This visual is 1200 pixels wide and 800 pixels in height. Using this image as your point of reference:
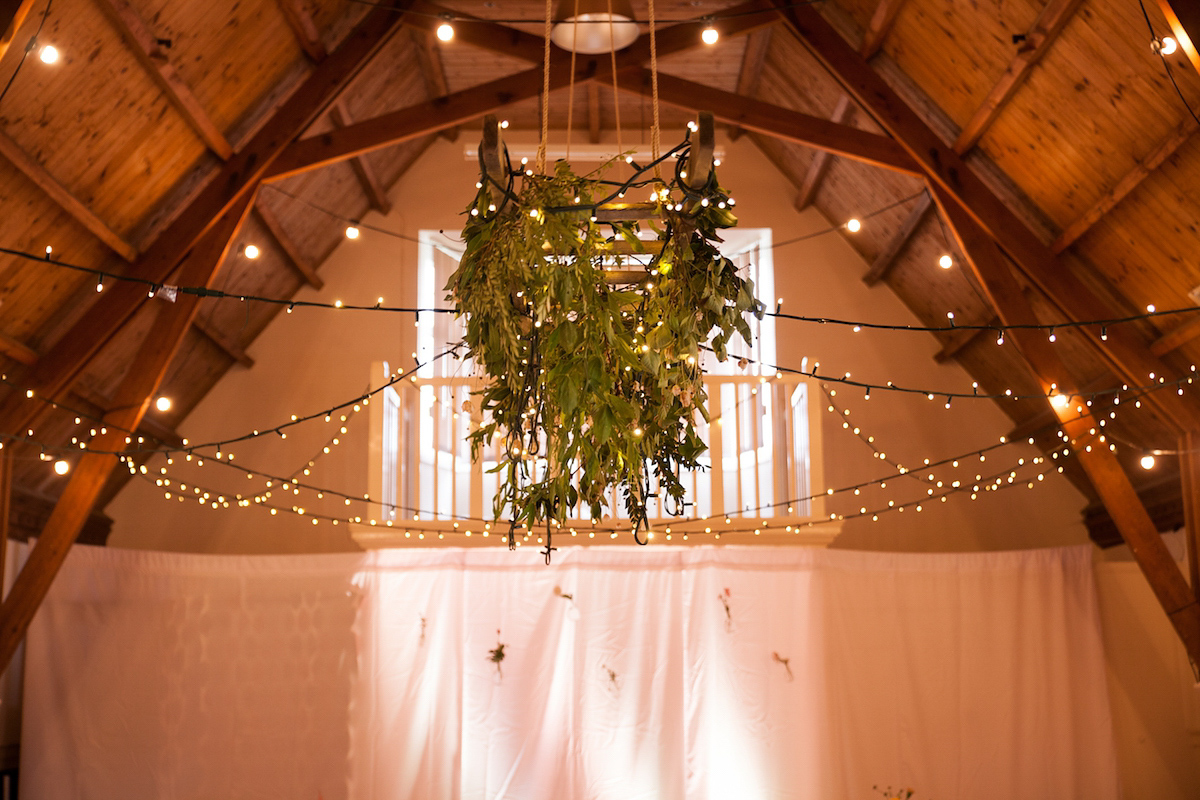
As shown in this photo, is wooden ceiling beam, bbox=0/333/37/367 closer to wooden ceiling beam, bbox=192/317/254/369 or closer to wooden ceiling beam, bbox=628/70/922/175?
wooden ceiling beam, bbox=192/317/254/369

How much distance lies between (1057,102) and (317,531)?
6298mm

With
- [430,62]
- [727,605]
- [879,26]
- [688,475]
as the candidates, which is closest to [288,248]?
[430,62]

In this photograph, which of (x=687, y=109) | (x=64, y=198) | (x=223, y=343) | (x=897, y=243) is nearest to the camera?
(x=64, y=198)

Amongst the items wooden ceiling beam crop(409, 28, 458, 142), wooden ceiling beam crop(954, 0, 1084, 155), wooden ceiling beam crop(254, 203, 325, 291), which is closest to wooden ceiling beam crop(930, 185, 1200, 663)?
wooden ceiling beam crop(954, 0, 1084, 155)

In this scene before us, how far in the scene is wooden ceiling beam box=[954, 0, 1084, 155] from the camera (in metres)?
5.66

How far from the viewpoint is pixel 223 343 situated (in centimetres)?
873

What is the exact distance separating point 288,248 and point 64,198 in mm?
2445

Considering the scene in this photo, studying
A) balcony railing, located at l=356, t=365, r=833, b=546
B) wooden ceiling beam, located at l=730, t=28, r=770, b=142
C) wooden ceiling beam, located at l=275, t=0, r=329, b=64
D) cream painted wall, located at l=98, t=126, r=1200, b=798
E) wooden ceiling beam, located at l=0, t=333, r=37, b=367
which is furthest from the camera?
cream painted wall, located at l=98, t=126, r=1200, b=798

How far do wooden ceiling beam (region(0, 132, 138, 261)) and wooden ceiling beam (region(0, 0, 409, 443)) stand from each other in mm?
197

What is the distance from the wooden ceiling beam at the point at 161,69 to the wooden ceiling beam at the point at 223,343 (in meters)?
1.63

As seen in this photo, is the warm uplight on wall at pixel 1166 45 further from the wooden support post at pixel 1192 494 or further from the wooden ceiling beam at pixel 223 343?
the wooden ceiling beam at pixel 223 343

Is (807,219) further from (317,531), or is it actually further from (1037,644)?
(317,531)

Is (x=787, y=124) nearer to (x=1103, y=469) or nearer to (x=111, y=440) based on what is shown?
(x=1103, y=469)

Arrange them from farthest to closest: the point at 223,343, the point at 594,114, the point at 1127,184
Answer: the point at 594,114
the point at 223,343
the point at 1127,184
